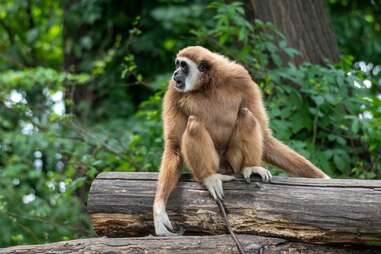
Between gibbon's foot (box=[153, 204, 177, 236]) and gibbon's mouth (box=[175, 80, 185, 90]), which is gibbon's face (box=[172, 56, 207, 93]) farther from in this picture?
gibbon's foot (box=[153, 204, 177, 236])

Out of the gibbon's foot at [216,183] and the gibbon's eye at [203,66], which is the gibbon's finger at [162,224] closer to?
the gibbon's foot at [216,183]

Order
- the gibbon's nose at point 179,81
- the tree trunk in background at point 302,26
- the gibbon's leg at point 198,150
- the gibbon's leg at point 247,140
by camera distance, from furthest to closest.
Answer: the tree trunk in background at point 302,26
the gibbon's nose at point 179,81
the gibbon's leg at point 247,140
the gibbon's leg at point 198,150

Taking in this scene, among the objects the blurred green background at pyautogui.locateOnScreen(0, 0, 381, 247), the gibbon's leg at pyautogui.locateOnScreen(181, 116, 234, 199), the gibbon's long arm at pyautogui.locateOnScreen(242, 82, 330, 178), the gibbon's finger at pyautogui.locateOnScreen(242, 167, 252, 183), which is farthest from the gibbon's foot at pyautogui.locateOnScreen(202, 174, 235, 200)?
the blurred green background at pyautogui.locateOnScreen(0, 0, 381, 247)

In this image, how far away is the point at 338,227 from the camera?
177 inches

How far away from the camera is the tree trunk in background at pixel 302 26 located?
8570mm

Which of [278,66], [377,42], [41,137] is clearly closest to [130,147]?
[41,137]

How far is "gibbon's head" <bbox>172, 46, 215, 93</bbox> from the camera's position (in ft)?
18.5

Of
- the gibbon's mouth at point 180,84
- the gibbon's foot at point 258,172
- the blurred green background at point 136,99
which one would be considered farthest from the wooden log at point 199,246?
the blurred green background at point 136,99

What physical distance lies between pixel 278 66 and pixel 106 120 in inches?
160

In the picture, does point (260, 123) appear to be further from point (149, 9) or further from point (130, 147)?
point (149, 9)

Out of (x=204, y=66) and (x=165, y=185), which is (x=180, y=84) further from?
(x=165, y=185)

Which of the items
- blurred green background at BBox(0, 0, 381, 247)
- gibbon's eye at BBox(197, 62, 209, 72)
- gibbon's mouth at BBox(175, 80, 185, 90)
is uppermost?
gibbon's eye at BBox(197, 62, 209, 72)

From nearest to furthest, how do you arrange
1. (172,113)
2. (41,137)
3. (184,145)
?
(184,145), (172,113), (41,137)

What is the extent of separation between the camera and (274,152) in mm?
5828
